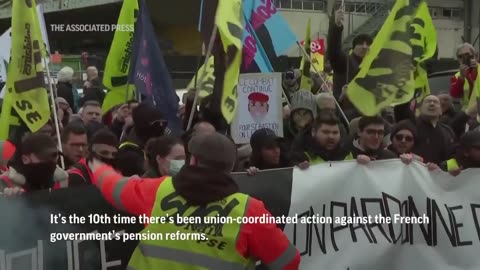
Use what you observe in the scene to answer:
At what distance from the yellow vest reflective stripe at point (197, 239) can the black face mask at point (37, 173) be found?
3.47 feet

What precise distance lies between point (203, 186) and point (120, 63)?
5675 mm

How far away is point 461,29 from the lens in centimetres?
4244

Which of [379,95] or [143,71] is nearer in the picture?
[379,95]

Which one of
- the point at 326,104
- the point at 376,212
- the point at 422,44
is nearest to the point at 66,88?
the point at 326,104

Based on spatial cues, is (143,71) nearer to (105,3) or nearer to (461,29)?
(105,3)

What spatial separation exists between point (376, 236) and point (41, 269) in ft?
6.89

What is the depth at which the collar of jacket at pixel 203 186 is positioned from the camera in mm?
3662

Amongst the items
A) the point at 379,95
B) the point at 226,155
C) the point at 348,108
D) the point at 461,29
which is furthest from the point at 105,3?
the point at 226,155

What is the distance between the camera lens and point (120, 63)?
9133 millimetres

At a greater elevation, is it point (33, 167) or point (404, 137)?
point (33, 167)

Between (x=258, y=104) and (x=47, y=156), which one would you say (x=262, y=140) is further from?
(x=47, y=156)

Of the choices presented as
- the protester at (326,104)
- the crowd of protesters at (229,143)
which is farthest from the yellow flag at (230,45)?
the protester at (326,104)

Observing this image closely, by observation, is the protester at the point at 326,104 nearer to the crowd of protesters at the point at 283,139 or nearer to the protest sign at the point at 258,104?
the crowd of protesters at the point at 283,139

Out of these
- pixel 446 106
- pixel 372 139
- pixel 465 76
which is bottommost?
pixel 446 106
